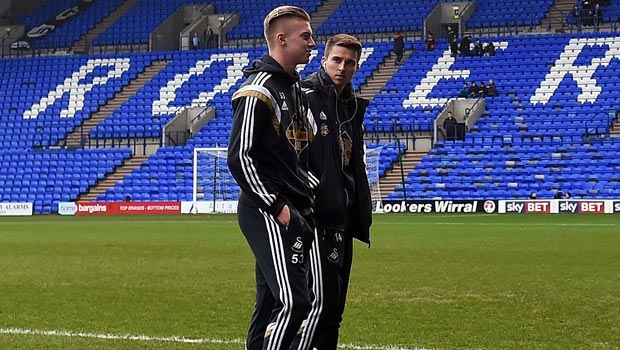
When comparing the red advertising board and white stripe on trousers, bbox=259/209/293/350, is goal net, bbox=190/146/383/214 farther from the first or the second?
white stripe on trousers, bbox=259/209/293/350

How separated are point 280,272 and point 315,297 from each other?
0.66m

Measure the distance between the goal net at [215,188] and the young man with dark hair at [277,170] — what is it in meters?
31.7

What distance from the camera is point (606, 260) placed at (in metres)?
16.0

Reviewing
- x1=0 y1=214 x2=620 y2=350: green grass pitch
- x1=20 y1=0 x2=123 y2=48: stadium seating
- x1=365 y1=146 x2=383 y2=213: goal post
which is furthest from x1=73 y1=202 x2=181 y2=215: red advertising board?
x1=20 y1=0 x2=123 y2=48: stadium seating

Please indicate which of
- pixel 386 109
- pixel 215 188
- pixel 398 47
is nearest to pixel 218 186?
pixel 215 188

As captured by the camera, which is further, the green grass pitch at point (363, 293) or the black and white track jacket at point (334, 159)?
the green grass pitch at point (363, 293)

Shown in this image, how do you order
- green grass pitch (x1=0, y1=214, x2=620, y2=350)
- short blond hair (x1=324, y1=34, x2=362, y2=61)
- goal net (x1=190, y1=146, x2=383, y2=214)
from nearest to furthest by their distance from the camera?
1. short blond hair (x1=324, y1=34, x2=362, y2=61)
2. green grass pitch (x1=0, y1=214, x2=620, y2=350)
3. goal net (x1=190, y1=146, x2=383, y2=214)

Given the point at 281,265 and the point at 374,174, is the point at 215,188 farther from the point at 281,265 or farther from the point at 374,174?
the point at 281,265

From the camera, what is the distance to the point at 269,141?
18.3 ft

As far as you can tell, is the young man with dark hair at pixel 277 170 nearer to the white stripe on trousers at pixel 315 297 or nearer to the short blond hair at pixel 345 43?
the white stripe on trousers at pixel 315 297

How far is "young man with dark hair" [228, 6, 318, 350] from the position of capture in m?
5.51

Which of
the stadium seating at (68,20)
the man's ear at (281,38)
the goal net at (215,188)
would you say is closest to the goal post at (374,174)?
→ the goal net at (215,188)

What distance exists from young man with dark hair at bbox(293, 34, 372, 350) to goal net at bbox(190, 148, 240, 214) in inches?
1206

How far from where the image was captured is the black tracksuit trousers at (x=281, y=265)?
5.58 m
